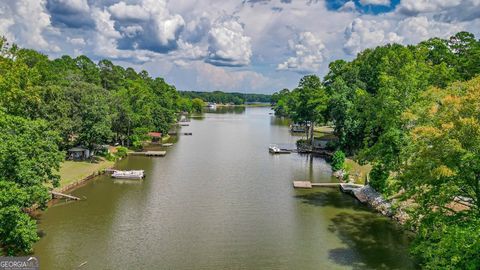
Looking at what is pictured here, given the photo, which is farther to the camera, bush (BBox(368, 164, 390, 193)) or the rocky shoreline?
bush (BBox(368, 164, 390, 193))

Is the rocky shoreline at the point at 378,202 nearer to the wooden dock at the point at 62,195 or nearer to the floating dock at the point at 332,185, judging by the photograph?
the floating dock at the point at 332,185

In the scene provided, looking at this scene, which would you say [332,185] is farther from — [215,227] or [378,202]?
[215,227]

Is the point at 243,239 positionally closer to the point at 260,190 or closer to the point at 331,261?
the point at 331,261

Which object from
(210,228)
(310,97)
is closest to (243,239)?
(210,228)

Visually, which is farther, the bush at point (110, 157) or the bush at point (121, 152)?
the bush at point (121, 152)

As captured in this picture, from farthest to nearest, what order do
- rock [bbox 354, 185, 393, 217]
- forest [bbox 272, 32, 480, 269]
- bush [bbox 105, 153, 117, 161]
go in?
bush [bbox 105, 153, 117, 161] < rock [bbox 354, 185, 393, 217] < forest [bbox 272, 32, 480, 269]

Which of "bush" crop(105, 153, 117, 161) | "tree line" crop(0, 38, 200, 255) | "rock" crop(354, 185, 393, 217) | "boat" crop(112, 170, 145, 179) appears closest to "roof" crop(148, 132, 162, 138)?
"tree line" crop(0, 38, 200, 255)

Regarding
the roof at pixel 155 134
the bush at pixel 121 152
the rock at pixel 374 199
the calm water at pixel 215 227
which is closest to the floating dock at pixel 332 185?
the calm water at pixel 215 227

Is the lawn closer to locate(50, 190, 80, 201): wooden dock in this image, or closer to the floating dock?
locate(50, 190, 80, 201): wooden dock
